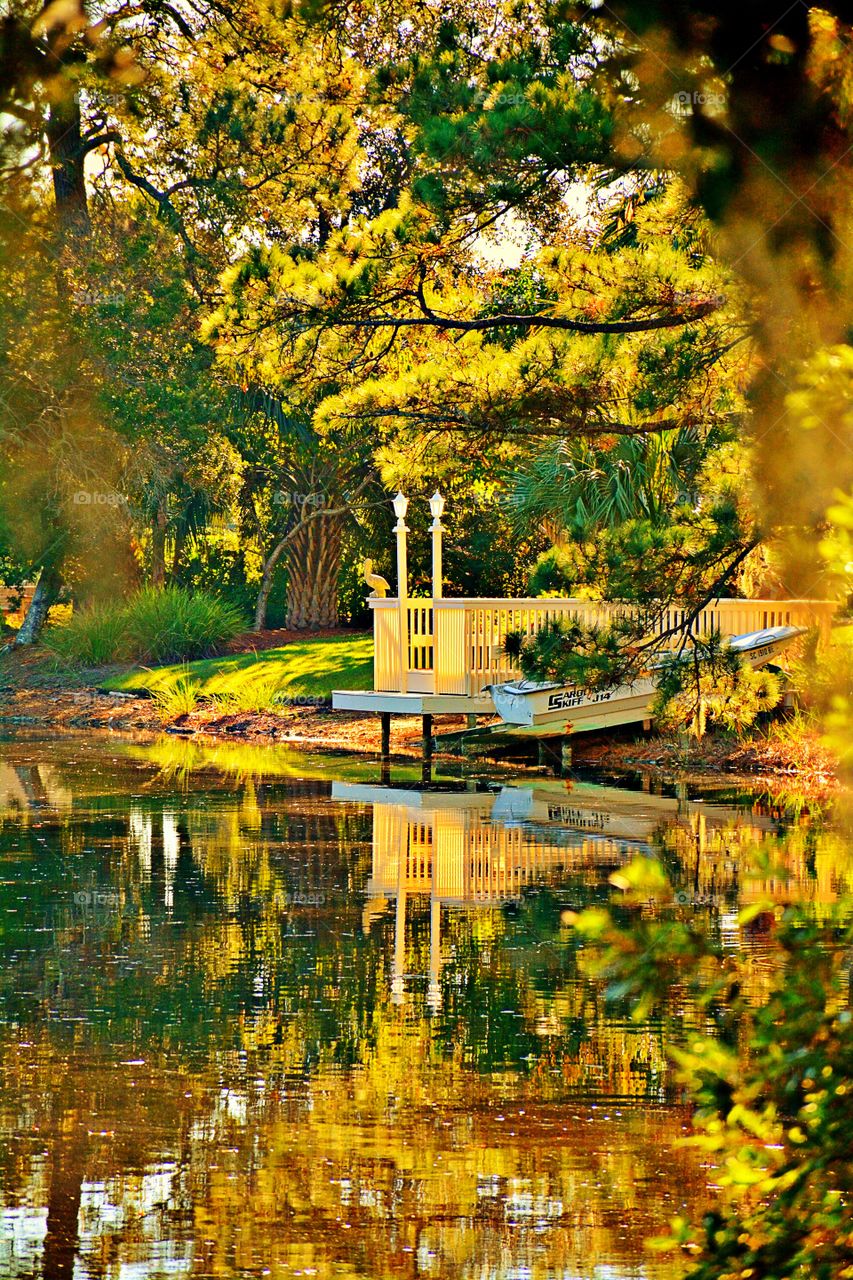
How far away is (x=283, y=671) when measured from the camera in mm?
29438

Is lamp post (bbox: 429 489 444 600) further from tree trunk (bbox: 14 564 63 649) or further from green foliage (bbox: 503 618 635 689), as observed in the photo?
tree trunk (bbox: 14 564 63 649)

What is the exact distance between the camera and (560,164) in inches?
432

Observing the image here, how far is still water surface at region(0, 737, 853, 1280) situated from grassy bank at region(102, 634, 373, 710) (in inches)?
477

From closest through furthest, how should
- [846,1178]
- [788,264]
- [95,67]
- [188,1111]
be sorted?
[846,1178]
[788,264]
[188,1111]
[95,67]

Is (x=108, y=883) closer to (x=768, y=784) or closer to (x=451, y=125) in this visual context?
(x=451, y=125)

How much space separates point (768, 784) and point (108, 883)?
8.65 meters

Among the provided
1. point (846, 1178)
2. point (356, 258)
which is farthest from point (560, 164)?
point (846, 1178)

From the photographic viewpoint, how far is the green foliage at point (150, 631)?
33062mm

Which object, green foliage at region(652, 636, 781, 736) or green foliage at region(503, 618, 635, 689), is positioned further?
green foliage at region(652, 636, 781, 736)

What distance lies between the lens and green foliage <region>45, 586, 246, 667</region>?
3306 centimetres

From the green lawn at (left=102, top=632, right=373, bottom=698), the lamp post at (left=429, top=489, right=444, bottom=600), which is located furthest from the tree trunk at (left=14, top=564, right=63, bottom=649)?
the lamp post at (left=429, top=489, right=444, bottom=600)

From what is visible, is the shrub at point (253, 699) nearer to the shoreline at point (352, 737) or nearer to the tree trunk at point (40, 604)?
the shoreline at point (352, 737)

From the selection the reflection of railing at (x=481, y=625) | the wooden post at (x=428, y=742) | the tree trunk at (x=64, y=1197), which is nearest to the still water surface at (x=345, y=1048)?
the tree trunk at (x=64, y=1197)

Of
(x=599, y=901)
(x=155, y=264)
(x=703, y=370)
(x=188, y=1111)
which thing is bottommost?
(x=188, y=1111)
